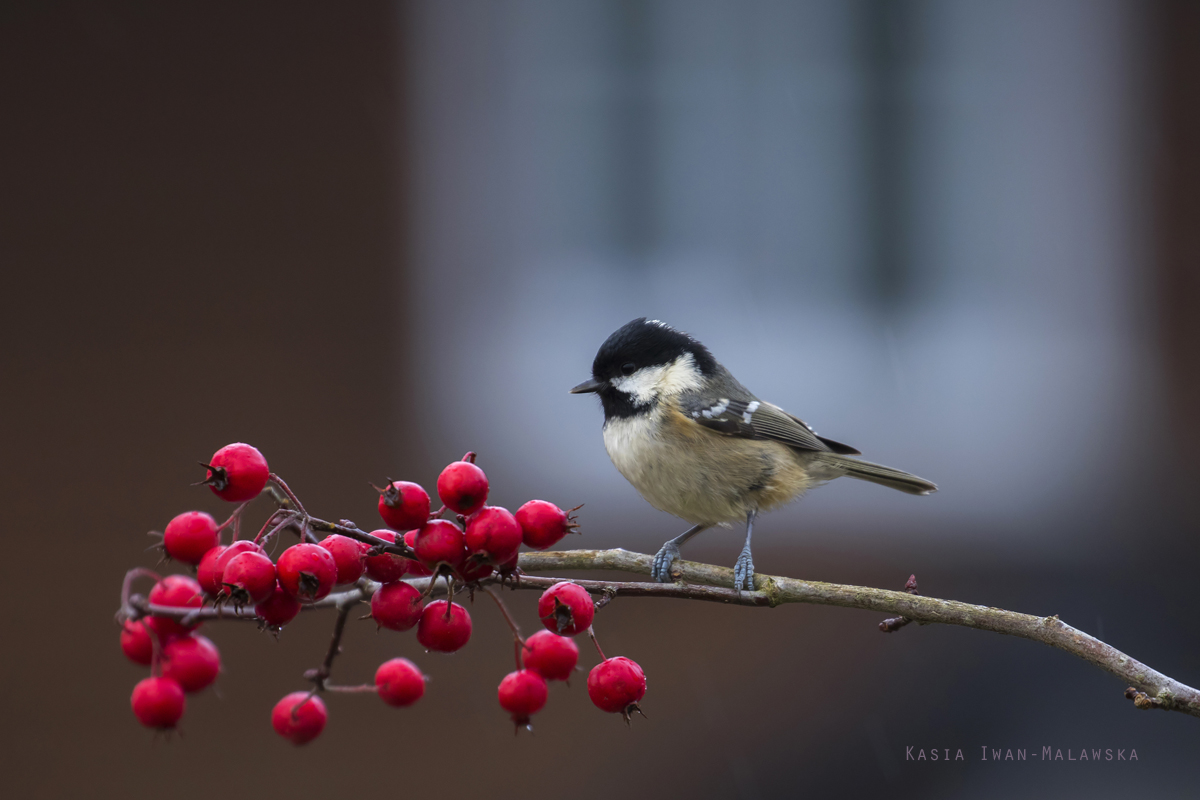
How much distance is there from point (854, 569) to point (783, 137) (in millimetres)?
2070

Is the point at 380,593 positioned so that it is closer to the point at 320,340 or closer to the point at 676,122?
the point at 320,340

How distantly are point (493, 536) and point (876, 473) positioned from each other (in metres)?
Result: 1.53

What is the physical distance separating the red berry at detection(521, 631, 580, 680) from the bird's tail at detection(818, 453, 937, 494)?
127cm

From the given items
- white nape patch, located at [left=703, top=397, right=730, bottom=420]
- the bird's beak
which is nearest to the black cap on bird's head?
the bird's beak

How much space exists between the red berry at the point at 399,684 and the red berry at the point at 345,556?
27 centimetres

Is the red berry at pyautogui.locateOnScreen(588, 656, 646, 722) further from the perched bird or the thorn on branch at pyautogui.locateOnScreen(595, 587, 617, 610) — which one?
the perched bird

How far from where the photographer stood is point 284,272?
4090 millimetres

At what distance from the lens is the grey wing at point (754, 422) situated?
2146 millimetres

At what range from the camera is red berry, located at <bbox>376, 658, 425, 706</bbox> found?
1.20 meters

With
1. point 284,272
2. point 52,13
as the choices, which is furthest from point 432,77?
point 52,13

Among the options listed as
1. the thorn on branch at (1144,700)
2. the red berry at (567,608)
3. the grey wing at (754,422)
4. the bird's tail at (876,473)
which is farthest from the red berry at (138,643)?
the bird's tail at (876,473)

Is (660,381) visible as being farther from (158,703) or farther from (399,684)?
(158,703)

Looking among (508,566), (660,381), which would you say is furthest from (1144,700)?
(660,381)

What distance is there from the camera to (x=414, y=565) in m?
1.02
